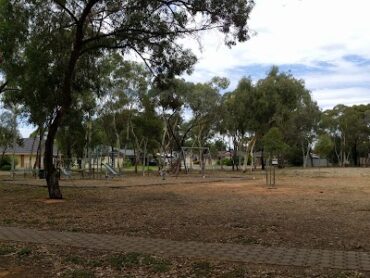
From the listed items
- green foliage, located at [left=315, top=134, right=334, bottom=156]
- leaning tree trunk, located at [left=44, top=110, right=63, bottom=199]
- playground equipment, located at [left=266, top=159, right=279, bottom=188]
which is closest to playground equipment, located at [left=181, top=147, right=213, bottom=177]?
playground equipment, located at [left=266, top=159, right=279, bottom=188]

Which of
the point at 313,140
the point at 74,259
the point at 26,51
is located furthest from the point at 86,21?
the point at 313,140

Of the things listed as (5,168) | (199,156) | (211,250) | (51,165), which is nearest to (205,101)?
(199,156)

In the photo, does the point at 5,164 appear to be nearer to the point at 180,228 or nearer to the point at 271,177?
the point at 271,177

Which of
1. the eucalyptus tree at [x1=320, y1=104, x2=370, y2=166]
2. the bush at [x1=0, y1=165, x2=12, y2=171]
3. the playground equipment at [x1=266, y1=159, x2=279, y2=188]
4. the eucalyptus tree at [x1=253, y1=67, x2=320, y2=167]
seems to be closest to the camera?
the playground equipment at [x1=266, y1=159, x2=279, y2=188]

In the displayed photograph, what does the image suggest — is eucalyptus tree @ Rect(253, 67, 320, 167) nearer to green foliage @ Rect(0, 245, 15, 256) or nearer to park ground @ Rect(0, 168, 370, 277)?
park ground @ Rect(0, 168, 370, 277)

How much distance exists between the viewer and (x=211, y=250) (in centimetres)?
863

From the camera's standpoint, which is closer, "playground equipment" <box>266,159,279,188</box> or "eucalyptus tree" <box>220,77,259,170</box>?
"playground equipment" <box>266,159,279,188</box>

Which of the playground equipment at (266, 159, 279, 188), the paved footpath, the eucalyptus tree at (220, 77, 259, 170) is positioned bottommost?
the paved footpath

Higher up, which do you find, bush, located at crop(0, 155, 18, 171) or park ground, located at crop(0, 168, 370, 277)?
bush, located at crop(0, 155, 18, 171)

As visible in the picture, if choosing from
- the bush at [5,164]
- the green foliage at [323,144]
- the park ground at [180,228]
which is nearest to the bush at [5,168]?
the bush at [5,164]

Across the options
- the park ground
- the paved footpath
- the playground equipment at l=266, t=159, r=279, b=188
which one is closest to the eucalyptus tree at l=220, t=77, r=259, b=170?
the playground equipment at l=266, t=159, r=279, b=188

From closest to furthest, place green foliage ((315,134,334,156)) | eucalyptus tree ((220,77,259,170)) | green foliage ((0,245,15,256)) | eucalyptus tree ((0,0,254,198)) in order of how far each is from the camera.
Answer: green foliage ((0,245,15,256)) → eucalyptus tree ((0,0,254,198)) → eucalyptus tree ((220,77,259,170)) → green foliage ((315,134,334,156))

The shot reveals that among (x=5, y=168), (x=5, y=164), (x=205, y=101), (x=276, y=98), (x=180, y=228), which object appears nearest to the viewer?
(x=180, y=228)

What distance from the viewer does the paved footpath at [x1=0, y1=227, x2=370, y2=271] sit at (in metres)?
7.72
